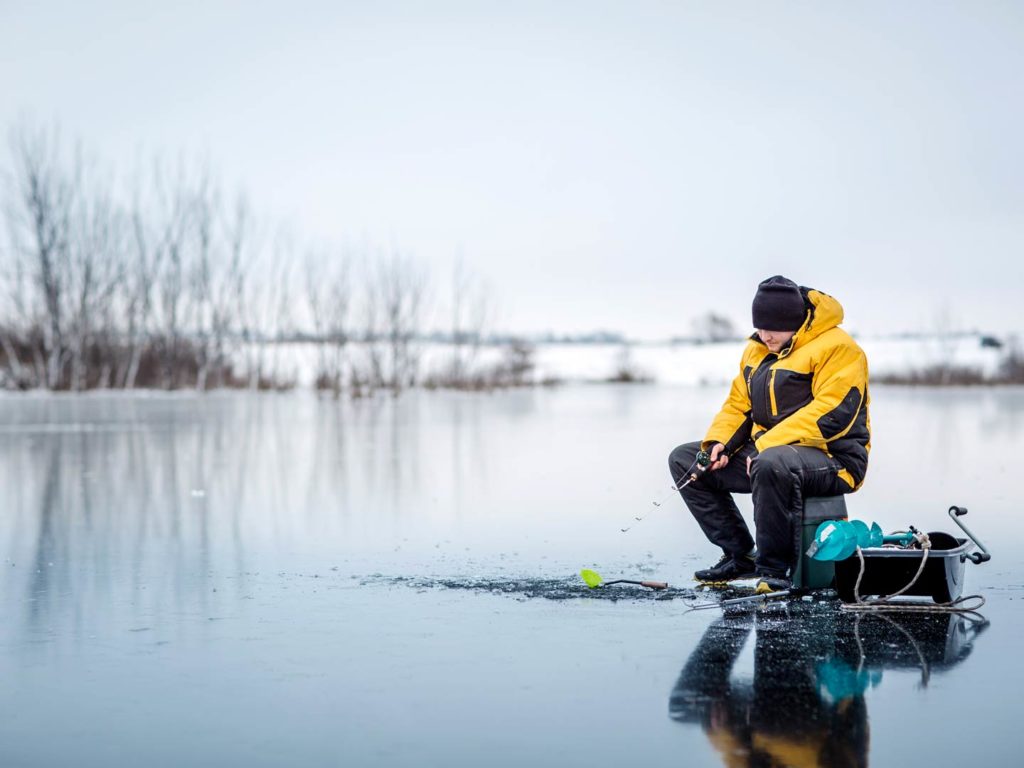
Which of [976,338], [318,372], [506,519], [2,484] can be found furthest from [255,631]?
[976,338]

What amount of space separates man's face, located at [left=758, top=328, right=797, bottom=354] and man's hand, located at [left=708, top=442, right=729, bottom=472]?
501 millimetres

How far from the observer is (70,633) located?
438 centimetres

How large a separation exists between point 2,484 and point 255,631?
6.66 metres

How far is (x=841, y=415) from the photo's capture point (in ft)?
16.7

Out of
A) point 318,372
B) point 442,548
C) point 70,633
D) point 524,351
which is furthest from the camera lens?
point 524,351

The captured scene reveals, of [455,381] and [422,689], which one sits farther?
[455,381]

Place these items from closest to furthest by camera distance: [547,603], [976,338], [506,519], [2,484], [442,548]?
[547,603]
[442,548]
[506,519]
[2,484]
[976,338]

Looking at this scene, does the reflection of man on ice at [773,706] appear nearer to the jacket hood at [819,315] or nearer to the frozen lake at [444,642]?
the frozen lake at [444,642]

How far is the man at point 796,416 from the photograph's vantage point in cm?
509

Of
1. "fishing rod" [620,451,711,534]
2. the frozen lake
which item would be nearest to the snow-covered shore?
the frozen lake

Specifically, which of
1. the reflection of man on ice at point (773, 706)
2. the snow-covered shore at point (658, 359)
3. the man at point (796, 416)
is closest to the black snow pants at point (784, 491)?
the man at point (796, 416)

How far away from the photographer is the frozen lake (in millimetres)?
3080

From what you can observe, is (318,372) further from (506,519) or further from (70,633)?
(70,633)

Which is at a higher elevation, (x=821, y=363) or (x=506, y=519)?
(x=821, y=363)
